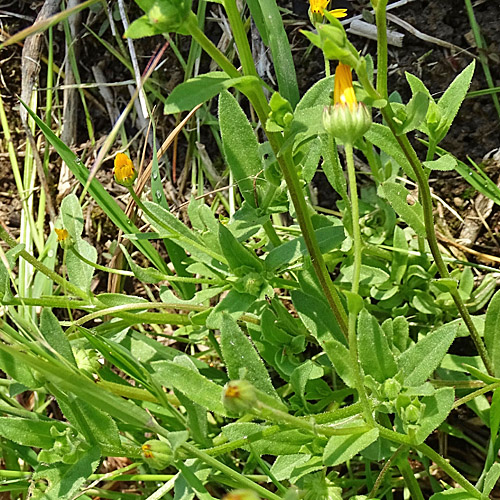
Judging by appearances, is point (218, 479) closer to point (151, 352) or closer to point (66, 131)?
point (151, 352)

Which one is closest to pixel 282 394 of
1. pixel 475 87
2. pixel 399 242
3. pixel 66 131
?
pixel 399 242

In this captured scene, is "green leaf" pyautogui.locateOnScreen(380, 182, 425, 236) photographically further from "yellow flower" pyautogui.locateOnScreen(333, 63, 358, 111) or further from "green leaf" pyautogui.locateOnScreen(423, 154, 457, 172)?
"yellow flower" pyautogui.locateOnScreen(333, 63, 358, 111)

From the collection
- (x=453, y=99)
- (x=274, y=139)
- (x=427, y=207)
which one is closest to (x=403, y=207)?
(x=427, y=207)

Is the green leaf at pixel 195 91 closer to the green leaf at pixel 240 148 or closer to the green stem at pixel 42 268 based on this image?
the green leaf at pixel 240 148

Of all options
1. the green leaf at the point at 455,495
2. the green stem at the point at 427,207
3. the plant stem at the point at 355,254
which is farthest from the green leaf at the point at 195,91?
the green leaf at the point at 455,495

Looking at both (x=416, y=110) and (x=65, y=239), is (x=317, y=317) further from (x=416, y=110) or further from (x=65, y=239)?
(x=65, y=239)
